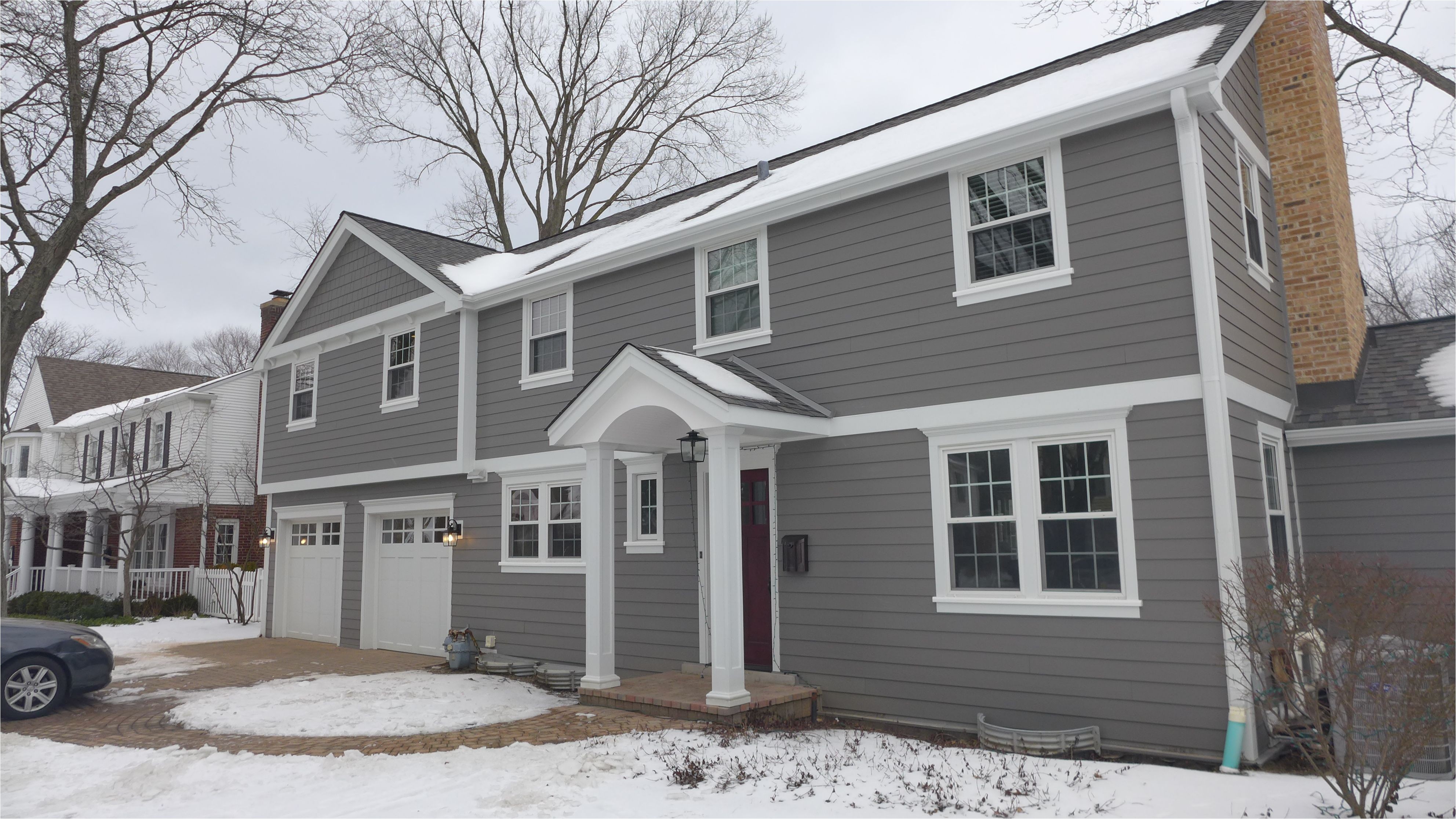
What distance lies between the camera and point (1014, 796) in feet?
18.8

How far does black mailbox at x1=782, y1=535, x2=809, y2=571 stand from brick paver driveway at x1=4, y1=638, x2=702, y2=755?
1.84 m

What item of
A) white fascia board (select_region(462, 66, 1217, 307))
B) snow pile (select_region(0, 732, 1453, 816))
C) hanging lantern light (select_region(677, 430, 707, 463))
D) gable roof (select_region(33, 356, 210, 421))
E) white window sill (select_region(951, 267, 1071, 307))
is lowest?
snow pile (select_region(0, 732, 1453, 816))

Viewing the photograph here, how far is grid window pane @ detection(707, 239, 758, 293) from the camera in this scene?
Result: 9836 millimetres

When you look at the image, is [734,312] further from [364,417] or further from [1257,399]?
[364,417]

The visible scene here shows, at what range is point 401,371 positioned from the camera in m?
14.1

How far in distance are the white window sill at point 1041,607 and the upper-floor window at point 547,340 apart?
579 centimetres

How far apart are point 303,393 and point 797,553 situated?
36.5ft

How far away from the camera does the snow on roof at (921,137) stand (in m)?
7.80

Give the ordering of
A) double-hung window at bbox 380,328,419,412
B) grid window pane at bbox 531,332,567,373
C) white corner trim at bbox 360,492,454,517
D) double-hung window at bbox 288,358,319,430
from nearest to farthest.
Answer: grid window pane at bbox 531,332,567,373
white corner trim at bbox 360,492,454,517
double-hung window at bbox 380,328,419,412
double-hung window at bbox 288,358,319,430

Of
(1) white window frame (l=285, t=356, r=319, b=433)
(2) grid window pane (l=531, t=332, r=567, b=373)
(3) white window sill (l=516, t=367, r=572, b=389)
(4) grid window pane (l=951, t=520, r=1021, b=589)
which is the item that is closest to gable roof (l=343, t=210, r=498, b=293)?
(2) grid window pane (l=531, t=332, r=567, b=373)

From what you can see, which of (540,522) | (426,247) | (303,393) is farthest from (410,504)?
(426,247)

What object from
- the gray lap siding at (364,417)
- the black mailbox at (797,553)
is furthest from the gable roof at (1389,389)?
the gray lap siding at (364,417)

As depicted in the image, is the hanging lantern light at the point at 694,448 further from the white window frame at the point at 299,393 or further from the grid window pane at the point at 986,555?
the white window frame at the point at 299,393

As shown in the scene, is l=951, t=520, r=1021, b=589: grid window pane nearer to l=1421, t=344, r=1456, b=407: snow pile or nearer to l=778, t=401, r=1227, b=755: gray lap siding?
l=778, t=401, r=1227, b=755: gray lap siding
